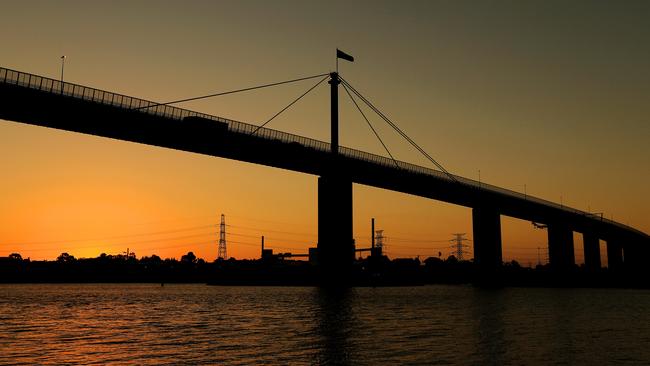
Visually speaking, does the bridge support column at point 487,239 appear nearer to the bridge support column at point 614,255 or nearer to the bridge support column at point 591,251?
the bridge support column at point 591,251

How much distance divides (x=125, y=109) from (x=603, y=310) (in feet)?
138

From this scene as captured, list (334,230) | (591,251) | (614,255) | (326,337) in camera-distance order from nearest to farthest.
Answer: (326,337), (334,230), (591,251), (614,255)

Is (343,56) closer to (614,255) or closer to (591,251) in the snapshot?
(591,251)

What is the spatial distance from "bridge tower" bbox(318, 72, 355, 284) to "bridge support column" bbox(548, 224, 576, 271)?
54.4 meters

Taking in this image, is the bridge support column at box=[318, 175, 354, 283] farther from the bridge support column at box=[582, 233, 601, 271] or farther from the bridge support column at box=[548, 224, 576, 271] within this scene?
the bridge support column at box=[582, 233, 601, 271]

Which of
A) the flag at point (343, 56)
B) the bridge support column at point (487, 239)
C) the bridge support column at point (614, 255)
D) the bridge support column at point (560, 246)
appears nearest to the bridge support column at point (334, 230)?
the flag at point (343, 56)

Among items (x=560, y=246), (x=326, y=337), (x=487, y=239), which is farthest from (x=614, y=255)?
(x=326, y=337)

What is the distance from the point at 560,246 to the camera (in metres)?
118

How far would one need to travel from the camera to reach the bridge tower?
74250mm

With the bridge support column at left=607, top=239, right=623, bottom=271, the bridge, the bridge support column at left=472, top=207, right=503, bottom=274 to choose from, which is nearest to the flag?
the bridge

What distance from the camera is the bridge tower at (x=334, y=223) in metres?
74.2

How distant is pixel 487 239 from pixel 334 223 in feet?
113

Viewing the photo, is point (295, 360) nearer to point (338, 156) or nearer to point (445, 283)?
point (338, 156)

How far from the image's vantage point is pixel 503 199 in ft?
336
